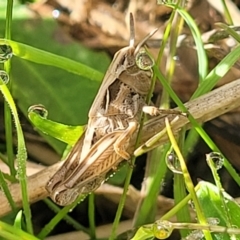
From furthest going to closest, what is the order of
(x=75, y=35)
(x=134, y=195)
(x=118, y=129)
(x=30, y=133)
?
(x=75, y=35)
(x=30, y=133)
(x=134, y=195)
(x=118, y=129)

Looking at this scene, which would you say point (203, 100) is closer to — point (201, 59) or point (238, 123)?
point (201, 59)

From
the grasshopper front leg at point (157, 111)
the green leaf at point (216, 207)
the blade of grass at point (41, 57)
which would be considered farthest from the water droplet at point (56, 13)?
the green leaf at point (216, 207)

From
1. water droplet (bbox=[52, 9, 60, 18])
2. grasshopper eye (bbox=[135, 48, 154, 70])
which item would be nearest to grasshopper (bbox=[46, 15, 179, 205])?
grasshopper eye (bbox=[135, 48, 154, 70])

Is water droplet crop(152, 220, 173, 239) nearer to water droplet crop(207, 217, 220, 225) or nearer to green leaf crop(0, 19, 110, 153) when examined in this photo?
water droplet crop(207, 217, 220, 225)

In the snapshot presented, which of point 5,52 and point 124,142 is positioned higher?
point 5,52

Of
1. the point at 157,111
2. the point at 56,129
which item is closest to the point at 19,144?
the point at 56,129

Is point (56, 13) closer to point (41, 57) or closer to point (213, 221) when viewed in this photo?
point (41, 57)

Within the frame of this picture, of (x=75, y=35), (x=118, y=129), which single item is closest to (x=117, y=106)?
(x=118, y=129)
